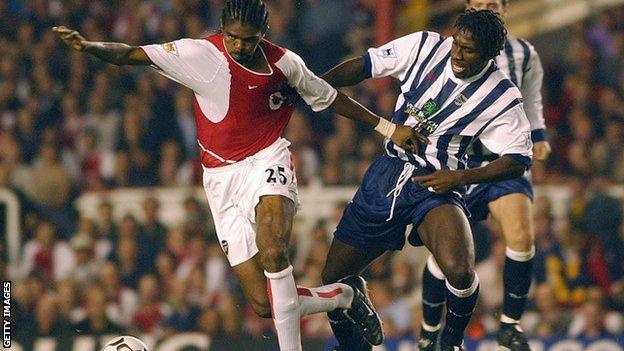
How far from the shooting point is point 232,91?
28.7ft

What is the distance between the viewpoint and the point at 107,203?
14.3m

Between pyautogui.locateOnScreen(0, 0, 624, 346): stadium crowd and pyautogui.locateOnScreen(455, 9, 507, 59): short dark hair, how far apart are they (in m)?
3.83

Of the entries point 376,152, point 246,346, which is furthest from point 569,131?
point 246,346

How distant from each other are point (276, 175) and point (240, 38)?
853 millimetres

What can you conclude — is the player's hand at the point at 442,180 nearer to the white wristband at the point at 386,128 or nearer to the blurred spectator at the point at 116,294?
the white wristband at the point at 386,128

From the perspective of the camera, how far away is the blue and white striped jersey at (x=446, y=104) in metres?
Answer: 8.89

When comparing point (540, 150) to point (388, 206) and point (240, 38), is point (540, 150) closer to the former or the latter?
point (388, 206)

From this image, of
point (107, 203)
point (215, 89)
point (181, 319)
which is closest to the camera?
point (215, 89)

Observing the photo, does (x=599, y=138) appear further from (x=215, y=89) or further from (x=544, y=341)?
(x=215, y=89)

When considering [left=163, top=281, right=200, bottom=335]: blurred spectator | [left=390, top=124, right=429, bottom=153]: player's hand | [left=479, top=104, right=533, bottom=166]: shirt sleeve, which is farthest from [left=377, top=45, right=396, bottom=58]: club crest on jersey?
[left=163, top=281, right=200, bottom=335]: blurred spectator

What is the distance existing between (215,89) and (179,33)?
7.60m

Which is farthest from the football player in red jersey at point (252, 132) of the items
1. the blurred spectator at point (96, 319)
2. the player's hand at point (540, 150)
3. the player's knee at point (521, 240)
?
the blurred spectator at point (96, 319)

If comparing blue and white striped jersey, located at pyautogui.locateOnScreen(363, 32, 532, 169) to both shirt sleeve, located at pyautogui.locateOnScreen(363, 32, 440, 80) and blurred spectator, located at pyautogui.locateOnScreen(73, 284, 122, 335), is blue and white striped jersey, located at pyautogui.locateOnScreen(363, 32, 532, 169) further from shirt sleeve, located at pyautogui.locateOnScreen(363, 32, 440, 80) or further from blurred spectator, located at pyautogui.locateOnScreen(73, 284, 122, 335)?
blurred spectator, located at pyautogui.locateOnScreen(73, 284, 122, 335)

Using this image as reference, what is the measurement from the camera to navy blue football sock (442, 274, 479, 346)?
29.3 ft
